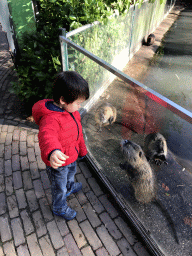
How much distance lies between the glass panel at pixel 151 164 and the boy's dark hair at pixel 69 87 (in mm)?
640

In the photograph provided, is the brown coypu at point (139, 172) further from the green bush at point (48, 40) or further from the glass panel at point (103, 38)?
the green bush at point (48, 40)

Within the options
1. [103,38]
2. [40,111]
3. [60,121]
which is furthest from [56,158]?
[103,38]

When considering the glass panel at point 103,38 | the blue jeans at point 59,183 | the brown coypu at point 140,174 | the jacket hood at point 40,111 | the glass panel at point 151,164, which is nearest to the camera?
the jacket hood at point 40,111

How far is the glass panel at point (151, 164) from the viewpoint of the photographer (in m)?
2.25

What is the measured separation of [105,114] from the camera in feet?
10.9

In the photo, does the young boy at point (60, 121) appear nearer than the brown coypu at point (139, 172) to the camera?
Yes

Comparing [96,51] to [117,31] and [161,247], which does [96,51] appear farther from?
[161,247]

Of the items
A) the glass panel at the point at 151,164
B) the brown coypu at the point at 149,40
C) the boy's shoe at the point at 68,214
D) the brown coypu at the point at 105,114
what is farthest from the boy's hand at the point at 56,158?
the brown coypu at the point at 149,40

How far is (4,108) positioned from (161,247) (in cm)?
446

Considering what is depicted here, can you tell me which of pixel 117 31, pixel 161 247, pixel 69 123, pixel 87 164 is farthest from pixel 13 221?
pixel 117 31

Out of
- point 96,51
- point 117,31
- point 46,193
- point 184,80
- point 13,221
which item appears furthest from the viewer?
point 184,80

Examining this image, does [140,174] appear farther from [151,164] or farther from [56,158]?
[56,158]

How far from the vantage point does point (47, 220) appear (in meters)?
2.52

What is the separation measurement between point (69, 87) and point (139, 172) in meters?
1.81
